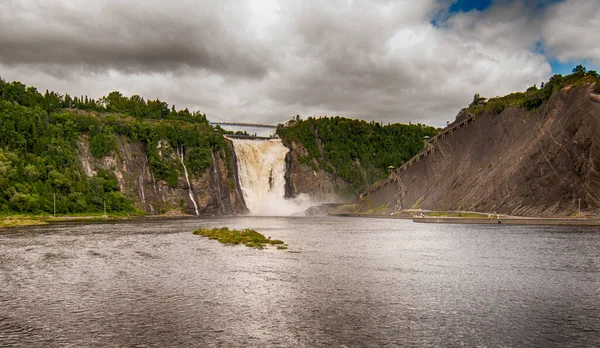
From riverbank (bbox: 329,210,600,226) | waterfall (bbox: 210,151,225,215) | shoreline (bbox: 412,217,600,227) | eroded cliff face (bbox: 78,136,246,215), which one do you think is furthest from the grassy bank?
riverbank (bbox: 329,210,600,226)

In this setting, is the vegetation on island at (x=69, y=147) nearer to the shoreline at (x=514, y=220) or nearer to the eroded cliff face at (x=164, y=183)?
the eroded cliff face at (x=164, y=183)

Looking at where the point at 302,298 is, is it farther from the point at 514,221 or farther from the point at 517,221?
the point at 514,221

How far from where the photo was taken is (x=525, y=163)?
302 feet

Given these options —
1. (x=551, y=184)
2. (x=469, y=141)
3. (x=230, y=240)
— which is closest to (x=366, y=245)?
(x=230, y=240)

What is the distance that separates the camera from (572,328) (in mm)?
19016

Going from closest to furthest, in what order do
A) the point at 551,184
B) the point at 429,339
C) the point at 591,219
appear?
the point at 429,339 → the point at 591,219 → the point at 551,184

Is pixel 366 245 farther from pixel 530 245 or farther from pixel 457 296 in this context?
→ pixel 457 296

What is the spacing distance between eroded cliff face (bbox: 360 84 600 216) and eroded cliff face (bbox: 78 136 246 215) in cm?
7185

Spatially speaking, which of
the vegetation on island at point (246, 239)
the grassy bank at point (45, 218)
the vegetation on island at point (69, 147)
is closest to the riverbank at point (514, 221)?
the vegetation on island at point (246, 239)

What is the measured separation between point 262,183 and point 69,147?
71.5m

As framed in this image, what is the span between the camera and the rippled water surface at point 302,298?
18281mm

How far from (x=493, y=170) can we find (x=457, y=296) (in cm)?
8290

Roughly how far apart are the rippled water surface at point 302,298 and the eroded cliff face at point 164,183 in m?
114

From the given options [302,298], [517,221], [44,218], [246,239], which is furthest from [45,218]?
[302,298]
